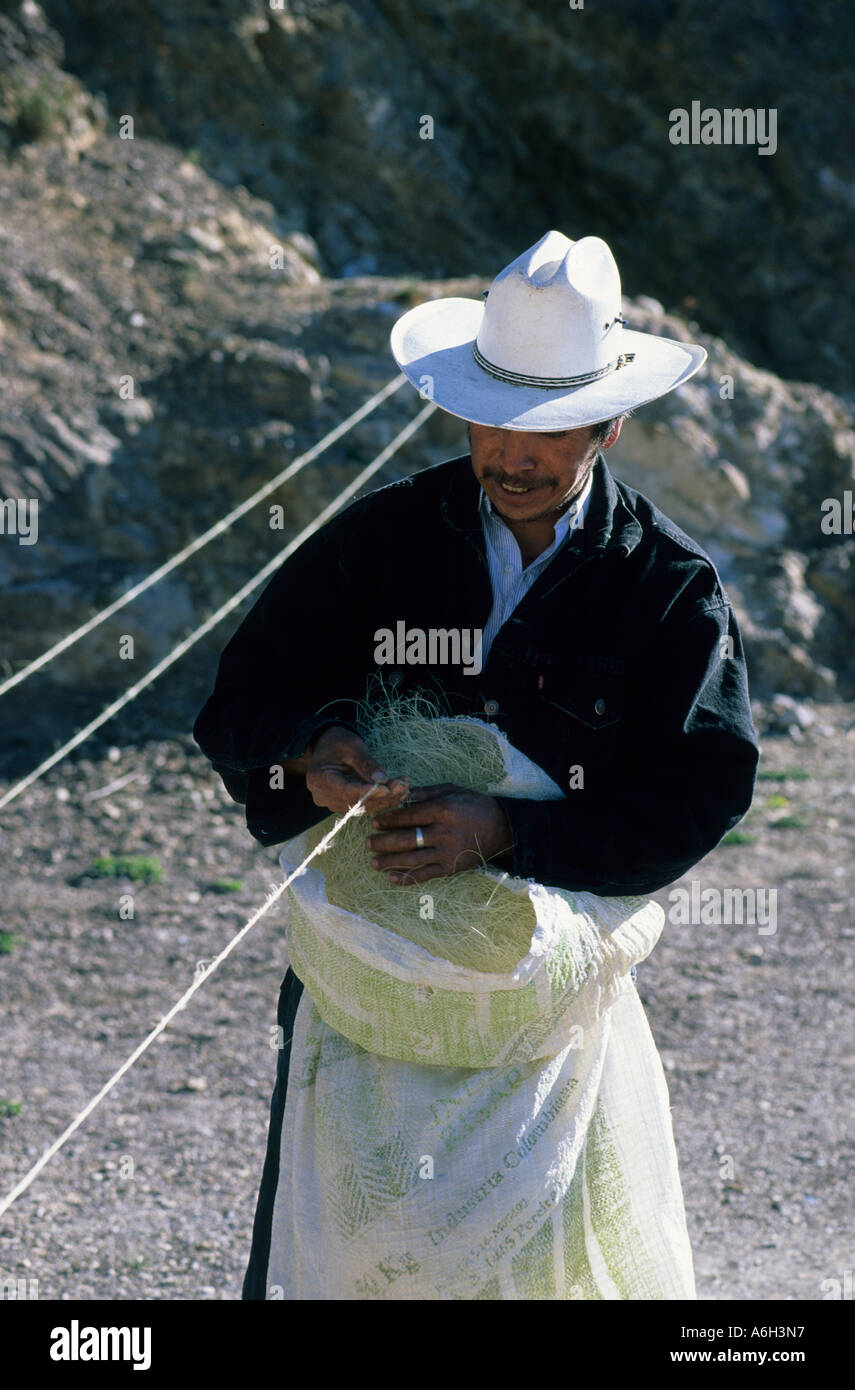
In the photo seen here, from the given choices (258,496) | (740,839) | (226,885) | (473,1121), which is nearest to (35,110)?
(258,496)

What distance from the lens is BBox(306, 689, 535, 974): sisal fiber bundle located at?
2230 millimetres

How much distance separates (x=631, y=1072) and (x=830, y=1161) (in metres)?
2.18

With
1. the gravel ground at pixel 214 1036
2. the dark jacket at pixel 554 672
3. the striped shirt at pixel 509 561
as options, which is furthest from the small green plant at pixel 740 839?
the striped shirt at pixel 509 561

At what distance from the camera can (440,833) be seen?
86.7 inches

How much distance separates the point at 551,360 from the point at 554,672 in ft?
1.55

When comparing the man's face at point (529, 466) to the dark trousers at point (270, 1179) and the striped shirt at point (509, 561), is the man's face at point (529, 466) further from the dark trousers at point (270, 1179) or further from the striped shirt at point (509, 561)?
the dark trousers at point (270, 1179)

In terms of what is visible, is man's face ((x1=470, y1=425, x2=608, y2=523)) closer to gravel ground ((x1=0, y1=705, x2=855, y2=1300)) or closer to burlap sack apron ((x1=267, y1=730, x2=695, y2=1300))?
burlap sack apron ((x1=267, y1=730, x2=695, y2=1300))

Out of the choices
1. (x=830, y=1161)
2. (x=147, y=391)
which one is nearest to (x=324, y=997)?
(x=830, y=1161)

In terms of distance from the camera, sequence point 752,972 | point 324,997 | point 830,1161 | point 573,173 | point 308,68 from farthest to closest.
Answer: point 573,173 → point 308,68 → point 752,972 → point 830,1161 → point 324,997

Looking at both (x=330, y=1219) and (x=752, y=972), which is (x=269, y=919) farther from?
(x=330, y=1219)

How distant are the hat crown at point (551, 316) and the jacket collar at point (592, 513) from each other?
191 millimetres

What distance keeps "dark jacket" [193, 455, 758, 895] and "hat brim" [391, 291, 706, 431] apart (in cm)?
19

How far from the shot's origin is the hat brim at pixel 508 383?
7.34 ft

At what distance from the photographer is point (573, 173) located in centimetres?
1148
